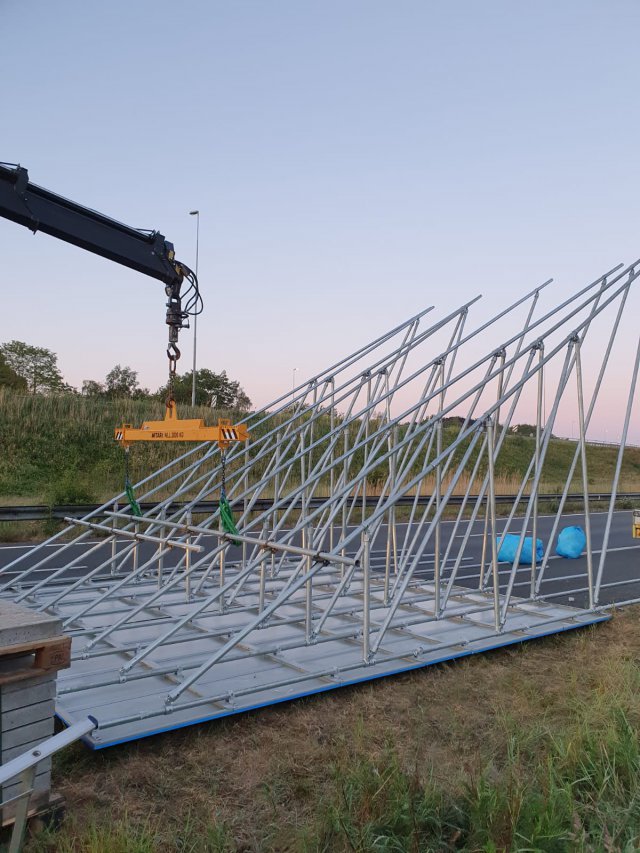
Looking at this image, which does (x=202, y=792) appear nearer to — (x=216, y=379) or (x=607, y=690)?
(x=607, y=690)

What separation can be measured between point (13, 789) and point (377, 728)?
2712mm

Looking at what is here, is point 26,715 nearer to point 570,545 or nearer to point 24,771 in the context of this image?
point 24,771

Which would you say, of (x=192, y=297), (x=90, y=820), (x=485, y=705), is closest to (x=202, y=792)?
(x=90, y=820)

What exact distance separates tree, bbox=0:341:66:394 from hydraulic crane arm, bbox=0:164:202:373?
4095 centimetres

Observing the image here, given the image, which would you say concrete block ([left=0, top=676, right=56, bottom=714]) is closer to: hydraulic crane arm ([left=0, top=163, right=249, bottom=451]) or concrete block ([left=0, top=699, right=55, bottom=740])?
concrete block ([left=0, top=699, right=55, bottom=740])

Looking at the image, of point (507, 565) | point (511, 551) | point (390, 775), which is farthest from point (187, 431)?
point (507, 565)

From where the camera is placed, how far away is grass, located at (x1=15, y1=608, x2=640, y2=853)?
12.3 ft

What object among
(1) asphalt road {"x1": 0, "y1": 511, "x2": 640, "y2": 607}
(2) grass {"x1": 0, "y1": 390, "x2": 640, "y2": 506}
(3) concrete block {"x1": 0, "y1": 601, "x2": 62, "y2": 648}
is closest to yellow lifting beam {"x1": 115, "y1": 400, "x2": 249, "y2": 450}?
(1) asphalt road {"x1": 0, "y1": 511, "x2": 640, "y2": 607}

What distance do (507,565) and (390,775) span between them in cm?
971

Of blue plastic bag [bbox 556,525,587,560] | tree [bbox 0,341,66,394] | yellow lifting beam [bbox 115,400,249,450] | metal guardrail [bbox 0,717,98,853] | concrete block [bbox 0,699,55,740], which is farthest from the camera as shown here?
tree [bbox 0,341,66,394]

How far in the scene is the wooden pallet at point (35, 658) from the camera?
372 centimetres

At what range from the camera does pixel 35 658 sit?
385cm

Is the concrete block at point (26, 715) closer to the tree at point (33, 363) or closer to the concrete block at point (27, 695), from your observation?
the concrete block at point (27, 695)

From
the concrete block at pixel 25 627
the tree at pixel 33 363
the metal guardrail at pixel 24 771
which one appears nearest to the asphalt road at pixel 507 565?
the concrete block at pixel 25 627
